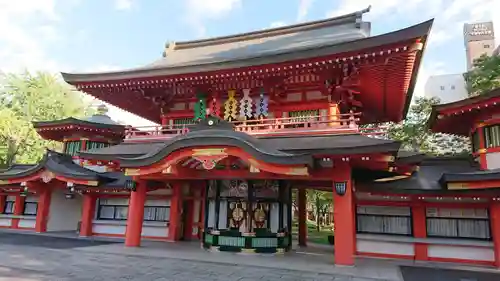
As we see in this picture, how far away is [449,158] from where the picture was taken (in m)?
13.2

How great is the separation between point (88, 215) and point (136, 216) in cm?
565

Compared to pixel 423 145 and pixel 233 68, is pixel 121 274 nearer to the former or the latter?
pixel 233 68

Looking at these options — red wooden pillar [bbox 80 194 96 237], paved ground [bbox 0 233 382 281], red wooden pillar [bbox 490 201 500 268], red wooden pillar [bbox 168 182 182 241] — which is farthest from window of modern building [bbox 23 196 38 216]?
red wooden pillar [bbox 490 201 500 268]

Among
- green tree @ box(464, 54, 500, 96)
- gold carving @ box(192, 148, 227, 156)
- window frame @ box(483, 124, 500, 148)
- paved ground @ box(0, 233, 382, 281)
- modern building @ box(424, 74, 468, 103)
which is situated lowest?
paved ground @ box(0, 233, 382, 281)

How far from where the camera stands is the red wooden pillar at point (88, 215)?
51.8ft

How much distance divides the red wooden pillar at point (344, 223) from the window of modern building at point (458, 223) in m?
4.23

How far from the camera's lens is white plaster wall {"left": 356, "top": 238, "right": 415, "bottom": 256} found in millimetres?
11758

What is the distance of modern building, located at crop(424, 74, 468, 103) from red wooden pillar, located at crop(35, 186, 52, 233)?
5901cm

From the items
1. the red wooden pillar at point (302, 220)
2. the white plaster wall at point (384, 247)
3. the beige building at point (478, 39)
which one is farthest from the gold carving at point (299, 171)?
the beige building at point (478, 39)

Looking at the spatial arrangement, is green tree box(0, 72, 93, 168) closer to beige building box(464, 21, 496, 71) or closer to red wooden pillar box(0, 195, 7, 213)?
red wooden pillar box(0, 195, 7, 213)

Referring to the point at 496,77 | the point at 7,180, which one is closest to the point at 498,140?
the point at 496,77

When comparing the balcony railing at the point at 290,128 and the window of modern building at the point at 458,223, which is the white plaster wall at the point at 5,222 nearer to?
the balcony railing at the point at 290,128

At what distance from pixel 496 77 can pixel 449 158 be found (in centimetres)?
864

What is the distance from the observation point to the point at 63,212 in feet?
59.4
